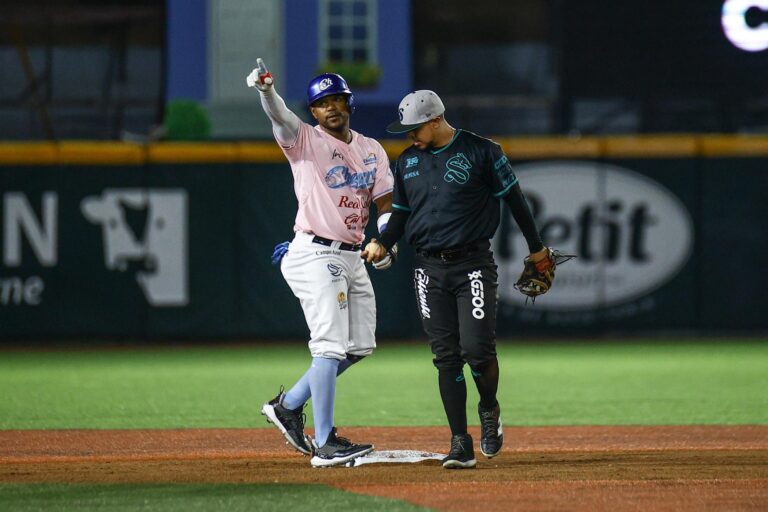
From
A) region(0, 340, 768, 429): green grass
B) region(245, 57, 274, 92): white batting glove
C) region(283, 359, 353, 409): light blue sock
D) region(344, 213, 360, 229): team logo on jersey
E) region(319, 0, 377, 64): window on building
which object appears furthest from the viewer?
region(319, 0, 377, 64): window on building

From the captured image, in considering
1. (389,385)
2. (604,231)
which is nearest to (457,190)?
(389,385)

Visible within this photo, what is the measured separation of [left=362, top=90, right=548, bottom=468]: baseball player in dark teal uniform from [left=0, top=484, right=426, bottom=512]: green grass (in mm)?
1033

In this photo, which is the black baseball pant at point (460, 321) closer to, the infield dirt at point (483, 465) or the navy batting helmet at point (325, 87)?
the infield dirt at point (483, 465)

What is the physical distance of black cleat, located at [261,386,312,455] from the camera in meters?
7.30

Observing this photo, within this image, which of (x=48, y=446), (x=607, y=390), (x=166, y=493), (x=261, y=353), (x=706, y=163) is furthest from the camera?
(x=706, y=163)

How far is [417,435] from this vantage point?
8.51 meters

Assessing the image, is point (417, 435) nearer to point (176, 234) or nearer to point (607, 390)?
point (607, 390)

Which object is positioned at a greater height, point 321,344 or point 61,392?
point 321,344

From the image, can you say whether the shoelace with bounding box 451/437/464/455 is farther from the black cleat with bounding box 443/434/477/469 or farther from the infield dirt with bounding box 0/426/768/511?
the infield dirt with bounding box 0/426/768/511

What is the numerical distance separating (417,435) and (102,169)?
8637 mm

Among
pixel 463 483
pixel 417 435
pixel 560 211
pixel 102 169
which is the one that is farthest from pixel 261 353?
pixel 463 483

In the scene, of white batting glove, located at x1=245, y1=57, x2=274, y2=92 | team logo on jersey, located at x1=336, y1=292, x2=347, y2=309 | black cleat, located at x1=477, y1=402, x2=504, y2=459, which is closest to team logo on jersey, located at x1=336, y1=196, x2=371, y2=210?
team logo on jersey, located at x1=336, y1=292, x2=347, y2=309

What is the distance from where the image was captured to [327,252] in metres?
7.15

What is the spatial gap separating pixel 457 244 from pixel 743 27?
18.0 meters
